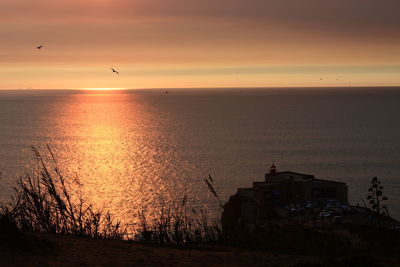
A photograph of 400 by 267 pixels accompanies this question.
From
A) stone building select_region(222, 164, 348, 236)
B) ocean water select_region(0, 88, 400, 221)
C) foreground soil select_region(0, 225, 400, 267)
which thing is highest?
ocean water select_region(0, 88, 400, 221)

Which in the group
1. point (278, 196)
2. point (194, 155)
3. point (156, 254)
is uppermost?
point (194, 155)

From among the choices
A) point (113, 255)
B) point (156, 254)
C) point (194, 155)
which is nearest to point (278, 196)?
point (156, 254)

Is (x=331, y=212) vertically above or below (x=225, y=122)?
below

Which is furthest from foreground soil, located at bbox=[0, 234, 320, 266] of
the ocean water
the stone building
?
the ocean water

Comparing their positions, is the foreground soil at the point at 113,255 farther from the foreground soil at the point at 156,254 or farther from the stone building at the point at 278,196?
the stone building at the point at 278,196

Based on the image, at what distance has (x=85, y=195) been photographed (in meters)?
51.3

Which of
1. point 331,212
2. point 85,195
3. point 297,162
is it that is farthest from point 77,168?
point 331,212

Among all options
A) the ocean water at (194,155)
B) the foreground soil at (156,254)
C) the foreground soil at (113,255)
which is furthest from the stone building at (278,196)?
the foreground soil at (113,255)

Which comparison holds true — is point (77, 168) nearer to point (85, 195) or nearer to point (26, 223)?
point (85, 195)

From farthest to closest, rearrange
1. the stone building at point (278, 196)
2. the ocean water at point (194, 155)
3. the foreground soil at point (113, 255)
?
the ocean water at point (194, 155)
the stone building at point (278, 196)
the foreground soil at point (113, 255)

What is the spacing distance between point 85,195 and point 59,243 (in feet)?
141

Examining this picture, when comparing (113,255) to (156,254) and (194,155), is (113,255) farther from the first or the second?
(194,155)

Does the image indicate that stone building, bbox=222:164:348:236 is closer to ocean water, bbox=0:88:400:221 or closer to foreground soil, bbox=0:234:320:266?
ocean water, bbox=0:88:400:221

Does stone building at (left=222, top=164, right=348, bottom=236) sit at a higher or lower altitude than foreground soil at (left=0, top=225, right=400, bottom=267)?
higher
